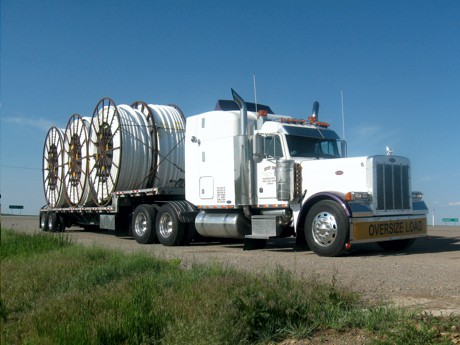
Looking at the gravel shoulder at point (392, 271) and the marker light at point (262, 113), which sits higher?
the marker light at point (262, 113)

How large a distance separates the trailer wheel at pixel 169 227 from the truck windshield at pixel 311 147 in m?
3.85

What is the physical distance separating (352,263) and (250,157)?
4.29m

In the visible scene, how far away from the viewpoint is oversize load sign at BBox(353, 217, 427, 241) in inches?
416

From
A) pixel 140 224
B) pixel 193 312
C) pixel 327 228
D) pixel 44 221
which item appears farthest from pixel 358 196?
pixel 44 221

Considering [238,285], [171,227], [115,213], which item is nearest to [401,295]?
[238,285]

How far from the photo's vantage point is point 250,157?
12.9 meters

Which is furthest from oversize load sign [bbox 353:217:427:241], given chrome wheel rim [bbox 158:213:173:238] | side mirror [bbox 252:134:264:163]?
chrome wheel rim [bbox 158:213:173:238]

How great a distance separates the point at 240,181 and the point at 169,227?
9.82 feet

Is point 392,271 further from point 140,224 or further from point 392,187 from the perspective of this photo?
point 140,224

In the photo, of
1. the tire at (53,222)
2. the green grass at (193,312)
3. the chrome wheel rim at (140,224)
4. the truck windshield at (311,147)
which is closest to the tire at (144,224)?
the chrome wheel rim at (140,224)

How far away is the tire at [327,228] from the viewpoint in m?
10.5

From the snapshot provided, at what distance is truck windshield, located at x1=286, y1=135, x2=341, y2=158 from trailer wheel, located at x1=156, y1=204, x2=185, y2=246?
151 inches

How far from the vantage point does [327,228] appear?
35.2 feet

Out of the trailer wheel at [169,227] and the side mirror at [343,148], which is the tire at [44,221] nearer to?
the trailer wheel at [169,227]
